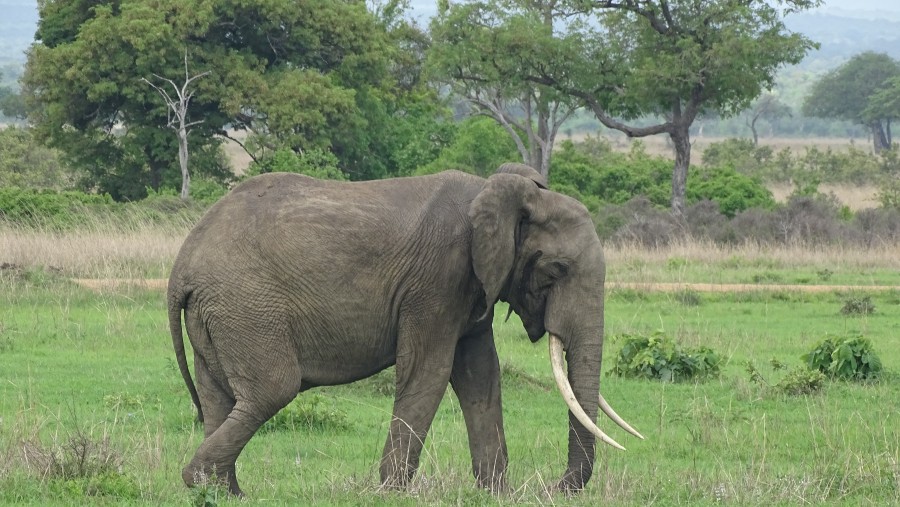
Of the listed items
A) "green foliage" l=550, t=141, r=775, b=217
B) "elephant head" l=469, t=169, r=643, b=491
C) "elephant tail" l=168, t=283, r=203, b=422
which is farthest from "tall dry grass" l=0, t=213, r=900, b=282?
"elephant head" l=469, t=169, r=643, b=491

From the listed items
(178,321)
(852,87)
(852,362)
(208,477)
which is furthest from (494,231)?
(852,87)

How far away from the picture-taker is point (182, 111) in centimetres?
3406

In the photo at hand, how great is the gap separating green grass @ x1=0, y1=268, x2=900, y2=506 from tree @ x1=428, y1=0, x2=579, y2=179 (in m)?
20.4

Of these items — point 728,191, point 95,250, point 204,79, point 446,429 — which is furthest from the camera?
point 728,191

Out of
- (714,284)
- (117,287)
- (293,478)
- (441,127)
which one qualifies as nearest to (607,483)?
(293,478)

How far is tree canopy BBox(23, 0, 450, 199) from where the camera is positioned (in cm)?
3481

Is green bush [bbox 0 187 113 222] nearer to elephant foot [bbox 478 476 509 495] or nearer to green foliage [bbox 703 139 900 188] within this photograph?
elephant foot [bbox 478 476 509 495]

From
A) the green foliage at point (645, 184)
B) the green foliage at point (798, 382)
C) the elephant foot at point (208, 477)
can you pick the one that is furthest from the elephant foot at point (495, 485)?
the green foliage at point (645, 184)

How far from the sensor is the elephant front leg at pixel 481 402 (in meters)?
8.60

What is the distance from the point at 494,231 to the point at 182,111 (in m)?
27.2

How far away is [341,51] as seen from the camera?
126 ft

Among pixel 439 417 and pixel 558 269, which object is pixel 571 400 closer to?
pixel 558 269

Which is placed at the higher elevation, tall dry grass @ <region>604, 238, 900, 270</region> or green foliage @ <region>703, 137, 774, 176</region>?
Result: tall dry grass @ <region>604, 238, 900, 270</region>

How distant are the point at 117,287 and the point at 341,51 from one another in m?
20.6
